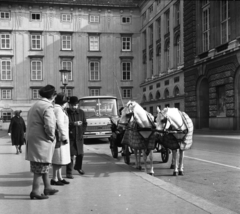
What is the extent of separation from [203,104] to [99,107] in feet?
48.3

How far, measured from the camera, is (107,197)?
18.9 feet

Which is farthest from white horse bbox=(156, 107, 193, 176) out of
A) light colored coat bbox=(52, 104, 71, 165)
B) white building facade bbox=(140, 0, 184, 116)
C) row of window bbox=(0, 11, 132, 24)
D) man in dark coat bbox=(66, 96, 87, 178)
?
row of window bbox=(0, 11, 132, 24)

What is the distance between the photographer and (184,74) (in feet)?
112

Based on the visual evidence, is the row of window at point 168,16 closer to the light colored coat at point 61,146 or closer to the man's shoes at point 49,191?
the light colored coat at point 61,146

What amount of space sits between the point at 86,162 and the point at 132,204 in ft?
17.8

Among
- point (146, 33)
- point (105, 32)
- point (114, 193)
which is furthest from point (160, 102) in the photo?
point (114, 193)

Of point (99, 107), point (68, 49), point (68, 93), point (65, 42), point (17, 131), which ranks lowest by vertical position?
point (17, 131)

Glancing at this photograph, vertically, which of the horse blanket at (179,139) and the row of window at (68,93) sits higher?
the row of window at (68,93)

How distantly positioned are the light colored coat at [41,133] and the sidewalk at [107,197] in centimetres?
72

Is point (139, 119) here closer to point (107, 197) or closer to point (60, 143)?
point (60, 143)

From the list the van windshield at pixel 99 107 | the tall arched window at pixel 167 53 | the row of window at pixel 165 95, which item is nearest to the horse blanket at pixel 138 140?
the van windshield at pixel 99 107

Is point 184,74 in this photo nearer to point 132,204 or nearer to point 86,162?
point 86,162

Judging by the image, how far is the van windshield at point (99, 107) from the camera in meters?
19.4

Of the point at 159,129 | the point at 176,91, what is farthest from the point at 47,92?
the point at 176,91
